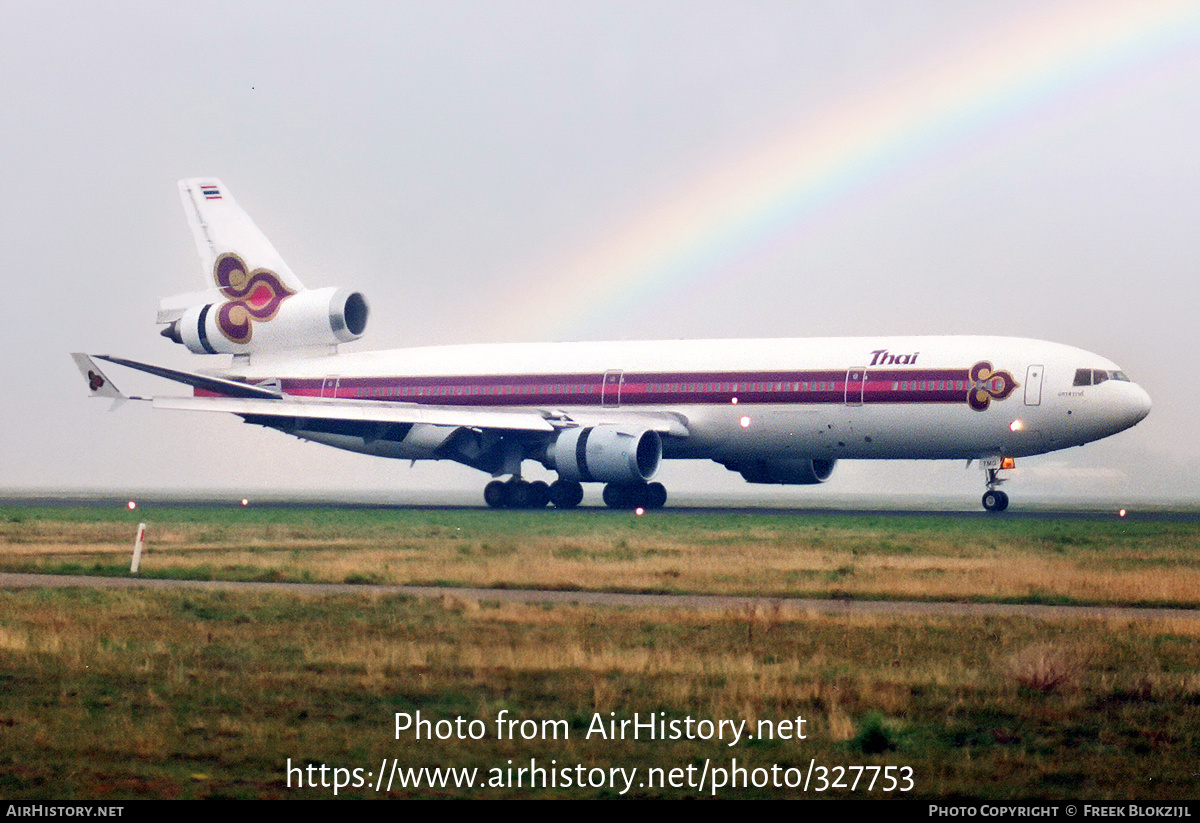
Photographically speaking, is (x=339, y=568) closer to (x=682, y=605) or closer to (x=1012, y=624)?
(x=682, y=605)

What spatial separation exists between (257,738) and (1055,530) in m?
28.2

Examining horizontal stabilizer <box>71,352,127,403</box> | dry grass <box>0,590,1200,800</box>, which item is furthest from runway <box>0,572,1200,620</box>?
horizontal stabilizer <box>71,352,127,403</box>

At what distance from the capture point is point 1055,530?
36500mm

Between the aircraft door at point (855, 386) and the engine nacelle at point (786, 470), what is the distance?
486cm

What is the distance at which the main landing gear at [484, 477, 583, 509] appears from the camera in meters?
48.7

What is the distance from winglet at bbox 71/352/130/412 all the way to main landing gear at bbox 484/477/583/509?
12142 millimetres

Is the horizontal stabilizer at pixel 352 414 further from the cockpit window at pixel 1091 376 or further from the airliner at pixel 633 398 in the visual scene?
the cockpit window at pixel 1091 376

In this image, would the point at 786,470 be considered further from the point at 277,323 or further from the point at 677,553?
the point at 677,553

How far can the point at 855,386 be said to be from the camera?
144 ft

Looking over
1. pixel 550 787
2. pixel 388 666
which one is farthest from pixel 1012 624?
pixel 550 787

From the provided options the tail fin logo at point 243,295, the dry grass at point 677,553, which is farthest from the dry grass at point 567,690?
the tail fin logo at point 243,295

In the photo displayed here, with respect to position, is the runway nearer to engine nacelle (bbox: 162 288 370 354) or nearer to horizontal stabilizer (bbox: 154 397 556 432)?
horizontal stabilizer (bbox: 154 397 556 432)

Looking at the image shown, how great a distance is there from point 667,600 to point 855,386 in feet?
77.1

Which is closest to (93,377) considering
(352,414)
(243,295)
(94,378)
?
(94,378)
